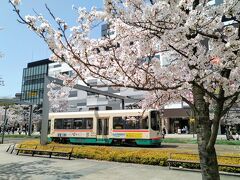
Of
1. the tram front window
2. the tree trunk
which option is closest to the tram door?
the tram front window

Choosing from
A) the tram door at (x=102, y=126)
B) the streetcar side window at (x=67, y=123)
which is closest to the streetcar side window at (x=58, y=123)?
the streetcar side window at (x=67, y=123)

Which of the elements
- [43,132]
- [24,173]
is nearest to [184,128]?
[43,132]

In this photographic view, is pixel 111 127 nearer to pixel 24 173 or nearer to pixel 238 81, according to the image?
pixel 24 173

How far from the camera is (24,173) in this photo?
11.1 meters

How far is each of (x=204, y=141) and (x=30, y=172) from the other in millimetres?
9412

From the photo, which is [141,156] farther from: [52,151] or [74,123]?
[74,123]

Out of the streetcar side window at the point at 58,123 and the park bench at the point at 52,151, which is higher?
the streetcar side window at the point at 58,123

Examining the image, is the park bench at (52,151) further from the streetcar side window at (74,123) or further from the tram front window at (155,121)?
the tram front window at (155,121)

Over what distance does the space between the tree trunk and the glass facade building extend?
89.0m

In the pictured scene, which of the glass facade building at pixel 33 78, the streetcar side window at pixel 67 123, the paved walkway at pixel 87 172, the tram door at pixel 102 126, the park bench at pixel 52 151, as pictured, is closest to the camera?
the paved walkway at pixel 87 172

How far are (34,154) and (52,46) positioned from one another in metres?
14.7

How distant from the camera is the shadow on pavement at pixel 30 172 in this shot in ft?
34.3

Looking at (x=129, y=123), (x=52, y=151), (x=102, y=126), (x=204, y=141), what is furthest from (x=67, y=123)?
(x=204, y=141)

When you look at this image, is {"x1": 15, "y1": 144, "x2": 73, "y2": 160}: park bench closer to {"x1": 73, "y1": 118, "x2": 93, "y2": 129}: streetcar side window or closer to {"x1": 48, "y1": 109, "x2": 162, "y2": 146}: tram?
{"x1": 48, "y1": 109, "x2": 162, "y2": 146}: tram
